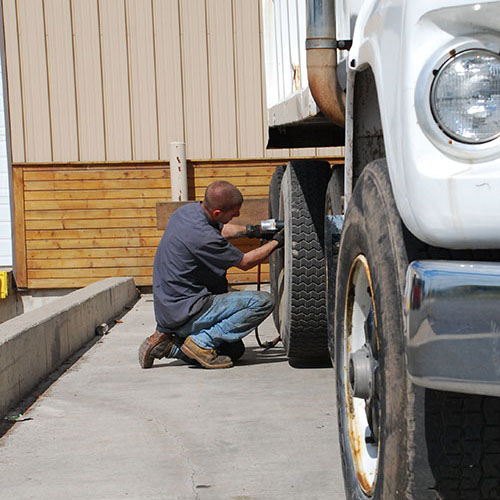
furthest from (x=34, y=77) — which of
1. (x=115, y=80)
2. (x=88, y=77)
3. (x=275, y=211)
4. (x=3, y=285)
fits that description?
(x=275, y=211)

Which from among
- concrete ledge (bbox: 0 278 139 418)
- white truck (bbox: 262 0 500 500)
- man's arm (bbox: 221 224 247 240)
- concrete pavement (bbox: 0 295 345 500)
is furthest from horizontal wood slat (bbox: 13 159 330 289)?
white truck (bbox: 262 0 500 500)

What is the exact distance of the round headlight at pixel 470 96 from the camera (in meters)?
1.69

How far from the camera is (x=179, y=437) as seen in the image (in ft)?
12.4

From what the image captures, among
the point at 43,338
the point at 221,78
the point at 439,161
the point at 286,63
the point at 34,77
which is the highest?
the point at 34,77

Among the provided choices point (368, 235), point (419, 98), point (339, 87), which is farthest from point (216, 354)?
point (419, 98)

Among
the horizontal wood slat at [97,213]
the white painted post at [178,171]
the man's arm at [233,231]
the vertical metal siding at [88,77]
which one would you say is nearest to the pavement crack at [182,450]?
the man's arm at [233,231]

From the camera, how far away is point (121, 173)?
11.2 metres

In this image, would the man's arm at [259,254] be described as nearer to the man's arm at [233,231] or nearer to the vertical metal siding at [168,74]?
the man's arm at [233,231]

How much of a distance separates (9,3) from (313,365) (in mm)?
7892

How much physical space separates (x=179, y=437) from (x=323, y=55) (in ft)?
6.04

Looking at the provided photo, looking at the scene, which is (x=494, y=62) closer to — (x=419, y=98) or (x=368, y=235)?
(x=419, y=98)

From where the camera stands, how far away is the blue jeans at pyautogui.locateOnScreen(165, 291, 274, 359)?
5477 millimetres

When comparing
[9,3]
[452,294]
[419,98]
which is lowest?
[452,294]

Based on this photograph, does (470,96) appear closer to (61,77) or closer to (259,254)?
(259,254)
